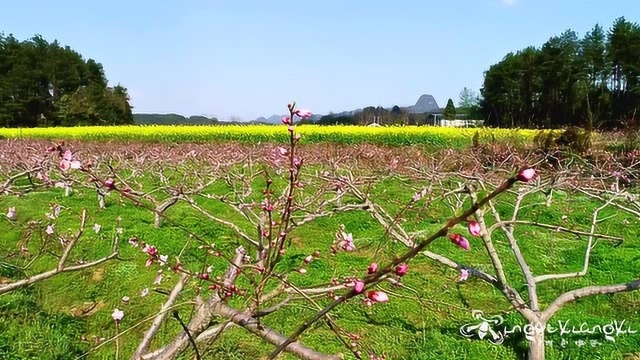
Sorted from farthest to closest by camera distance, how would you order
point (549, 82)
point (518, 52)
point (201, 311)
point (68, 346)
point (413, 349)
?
point (518, 52), point (549, 82), point (68, 346), point (413, 349), point (201, 311)

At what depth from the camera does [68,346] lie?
3.34m

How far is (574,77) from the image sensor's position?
3900 cm

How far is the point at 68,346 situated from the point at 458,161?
7375mm

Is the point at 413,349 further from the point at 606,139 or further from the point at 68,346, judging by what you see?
the point at 606,139

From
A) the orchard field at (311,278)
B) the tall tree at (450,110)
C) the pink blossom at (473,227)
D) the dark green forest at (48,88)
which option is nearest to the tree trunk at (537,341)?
the orchard field at (311,278)

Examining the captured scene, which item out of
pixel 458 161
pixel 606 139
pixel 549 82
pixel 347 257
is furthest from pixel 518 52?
pixel 347 257

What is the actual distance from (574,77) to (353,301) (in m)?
40.9

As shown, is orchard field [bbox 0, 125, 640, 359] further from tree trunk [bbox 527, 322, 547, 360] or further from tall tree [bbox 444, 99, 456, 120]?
tall tree [bbox 444, 99, 456, 120]

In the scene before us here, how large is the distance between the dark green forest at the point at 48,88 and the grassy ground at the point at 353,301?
3127 centimetres

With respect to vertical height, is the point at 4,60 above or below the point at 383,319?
above

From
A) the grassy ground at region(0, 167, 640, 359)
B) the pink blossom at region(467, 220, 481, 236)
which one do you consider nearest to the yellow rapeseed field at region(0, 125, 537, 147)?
the grassy ground at region(0, 167, 640, 359)

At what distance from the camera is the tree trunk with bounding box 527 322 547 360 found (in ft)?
8.93

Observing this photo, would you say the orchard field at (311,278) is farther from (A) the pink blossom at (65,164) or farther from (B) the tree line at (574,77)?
(B) the tree line at (574,77)

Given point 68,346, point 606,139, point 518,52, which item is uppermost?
point 518,52
